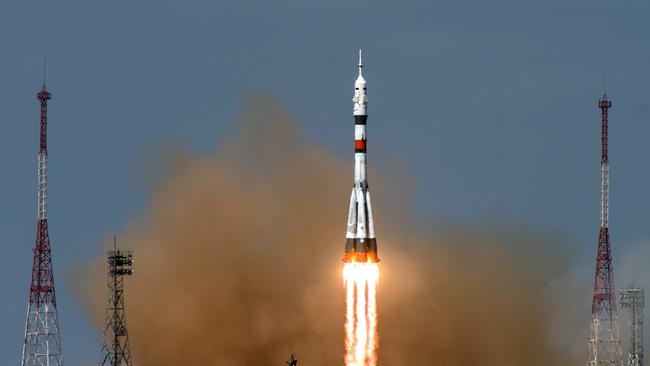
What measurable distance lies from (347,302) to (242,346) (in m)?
14.2

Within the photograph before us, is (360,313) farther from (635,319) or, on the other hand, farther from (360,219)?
(635,319)

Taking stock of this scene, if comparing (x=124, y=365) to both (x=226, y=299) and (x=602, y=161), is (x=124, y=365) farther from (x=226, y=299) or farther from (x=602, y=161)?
(x=602, y=161)

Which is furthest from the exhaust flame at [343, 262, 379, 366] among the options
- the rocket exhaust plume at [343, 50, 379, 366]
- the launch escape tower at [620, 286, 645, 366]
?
the launch escape tower at [620, 286, 645, 366]

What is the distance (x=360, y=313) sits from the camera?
127312mm

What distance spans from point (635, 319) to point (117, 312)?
34.4 m

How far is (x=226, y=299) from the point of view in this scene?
14225cm

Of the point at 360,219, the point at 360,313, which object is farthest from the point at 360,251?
the point at 360,313

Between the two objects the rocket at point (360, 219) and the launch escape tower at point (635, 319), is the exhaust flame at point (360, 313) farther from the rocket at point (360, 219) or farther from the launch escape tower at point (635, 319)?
the launch escape tower at point (635, 319)

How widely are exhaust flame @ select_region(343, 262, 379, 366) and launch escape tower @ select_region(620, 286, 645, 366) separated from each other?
1314 inches

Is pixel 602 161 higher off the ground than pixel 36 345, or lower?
higher

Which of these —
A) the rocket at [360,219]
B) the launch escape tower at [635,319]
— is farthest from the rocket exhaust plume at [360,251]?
the launch escape tower at [635,319]

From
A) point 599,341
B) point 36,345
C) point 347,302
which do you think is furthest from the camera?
point 599,341

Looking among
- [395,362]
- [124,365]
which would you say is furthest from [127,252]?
[395,362]

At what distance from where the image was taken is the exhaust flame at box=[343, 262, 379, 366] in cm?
12531
